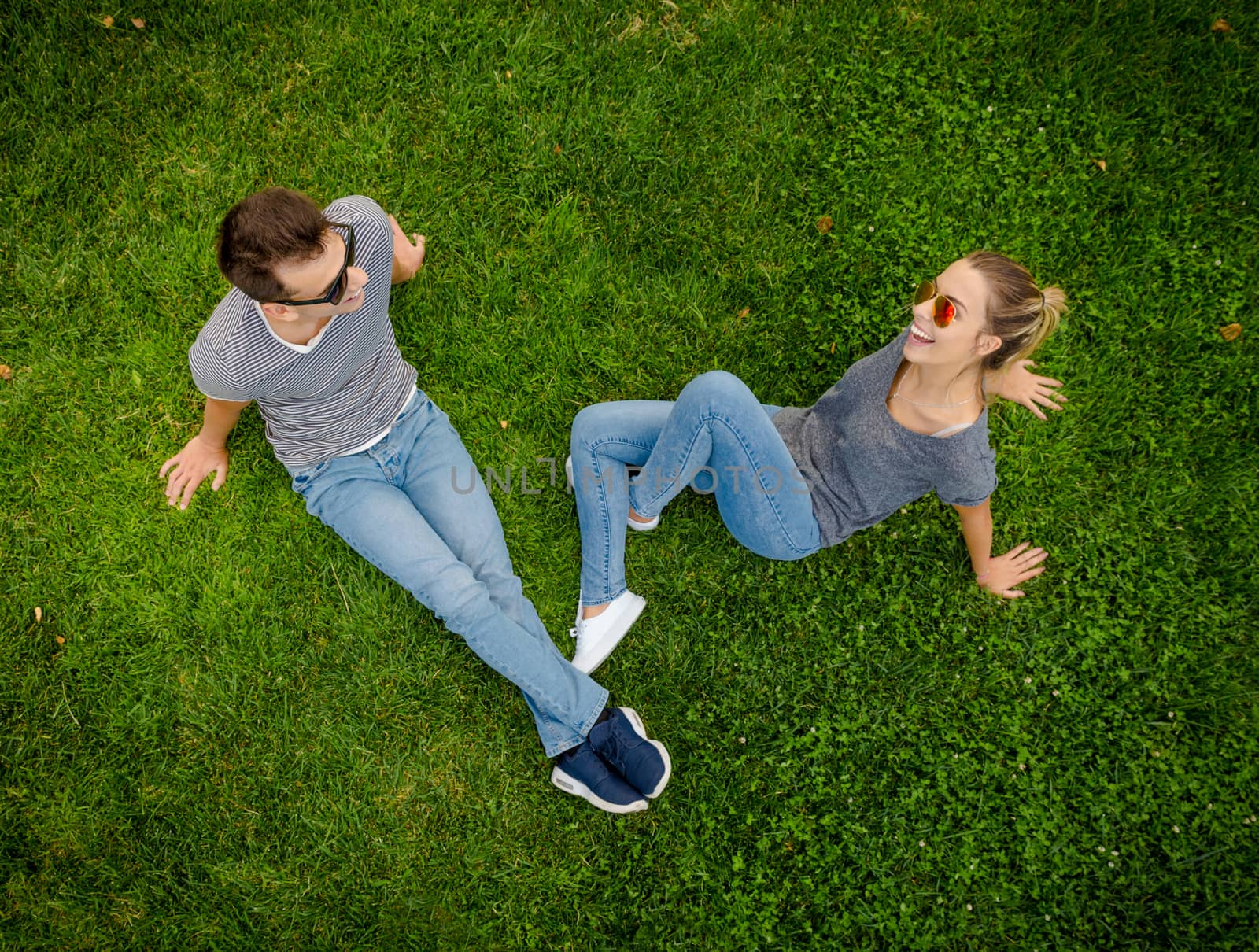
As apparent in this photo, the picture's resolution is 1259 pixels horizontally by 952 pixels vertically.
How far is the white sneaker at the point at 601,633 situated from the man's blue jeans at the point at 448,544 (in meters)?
0.19

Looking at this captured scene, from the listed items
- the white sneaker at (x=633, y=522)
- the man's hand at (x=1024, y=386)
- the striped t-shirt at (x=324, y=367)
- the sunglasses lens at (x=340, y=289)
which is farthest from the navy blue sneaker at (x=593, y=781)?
the man's hand at (x=1024, y=386)

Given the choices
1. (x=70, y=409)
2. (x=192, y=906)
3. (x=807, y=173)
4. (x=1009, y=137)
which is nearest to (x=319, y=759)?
(x=192, y=906)

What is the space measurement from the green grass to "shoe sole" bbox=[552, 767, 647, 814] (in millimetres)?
132

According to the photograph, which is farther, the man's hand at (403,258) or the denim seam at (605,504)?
the man's hand at (403,258)

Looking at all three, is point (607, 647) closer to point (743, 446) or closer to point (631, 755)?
point (631, 755)

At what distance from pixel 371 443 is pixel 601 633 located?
167cm

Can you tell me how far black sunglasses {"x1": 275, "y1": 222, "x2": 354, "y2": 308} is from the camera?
314cm

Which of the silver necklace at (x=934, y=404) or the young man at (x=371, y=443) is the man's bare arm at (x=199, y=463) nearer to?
the young man at (x=371, y=443)

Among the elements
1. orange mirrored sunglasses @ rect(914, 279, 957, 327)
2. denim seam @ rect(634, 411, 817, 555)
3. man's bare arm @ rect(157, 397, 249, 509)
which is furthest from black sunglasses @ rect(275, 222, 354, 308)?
orange mirrored sunglasses @ rect(914, 279, 957, 327)

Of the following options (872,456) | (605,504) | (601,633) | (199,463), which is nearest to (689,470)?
(605,504)

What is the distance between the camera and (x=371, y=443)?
399 cm

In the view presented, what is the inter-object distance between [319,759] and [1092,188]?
234 inches

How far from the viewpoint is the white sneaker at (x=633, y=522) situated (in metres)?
4.39

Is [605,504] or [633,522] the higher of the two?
[605,504]
